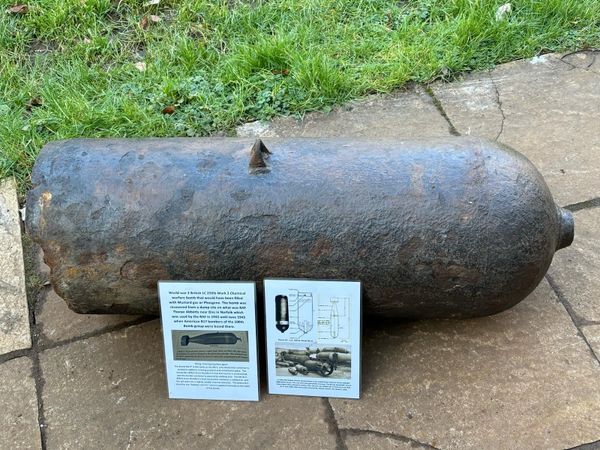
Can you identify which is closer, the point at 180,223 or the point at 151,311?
the point at 180,223

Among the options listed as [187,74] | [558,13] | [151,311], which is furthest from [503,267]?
[558,13]

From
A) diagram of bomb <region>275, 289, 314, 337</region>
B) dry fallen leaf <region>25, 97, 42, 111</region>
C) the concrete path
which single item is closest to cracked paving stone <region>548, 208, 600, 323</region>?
the concrete path

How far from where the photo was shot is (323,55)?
3.80 metres

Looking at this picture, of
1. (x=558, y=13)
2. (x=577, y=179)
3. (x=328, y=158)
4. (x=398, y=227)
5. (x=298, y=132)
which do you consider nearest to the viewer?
(x=398, y=227)

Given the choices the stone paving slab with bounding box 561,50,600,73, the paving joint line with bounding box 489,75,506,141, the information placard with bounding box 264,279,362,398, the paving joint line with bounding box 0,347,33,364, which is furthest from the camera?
the stone paving slab with bounding box 561,50,600,73

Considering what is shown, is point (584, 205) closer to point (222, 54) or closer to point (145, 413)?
point (145, 413)

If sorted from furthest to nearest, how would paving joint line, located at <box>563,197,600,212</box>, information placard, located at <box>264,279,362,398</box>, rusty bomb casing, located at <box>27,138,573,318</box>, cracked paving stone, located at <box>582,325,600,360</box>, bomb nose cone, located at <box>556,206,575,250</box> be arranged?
paving joint line, located at <box>563,197,600,212</box> → cracked paving stone, located at <box>582,325,600,360</box> → bomb nose cone, located at <box>556,206,575,250</box> → information placard, located at <box>264,279,362,398</box> → rusty bomb casing, located at <box>27,138,573,318</box>

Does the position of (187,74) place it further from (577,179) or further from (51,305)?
(577,179)

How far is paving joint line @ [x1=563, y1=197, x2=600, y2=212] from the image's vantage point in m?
3.01

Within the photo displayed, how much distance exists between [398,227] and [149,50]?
2.58 m

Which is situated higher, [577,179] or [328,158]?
[328,158]

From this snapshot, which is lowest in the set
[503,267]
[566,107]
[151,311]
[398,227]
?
[566,107]

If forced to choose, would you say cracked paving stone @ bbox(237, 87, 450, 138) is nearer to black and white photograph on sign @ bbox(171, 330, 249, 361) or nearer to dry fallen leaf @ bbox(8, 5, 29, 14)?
black and white photograph on sign @ bbox(171, 330, 249, 361)

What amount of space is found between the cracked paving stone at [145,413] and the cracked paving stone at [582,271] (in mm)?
1083
